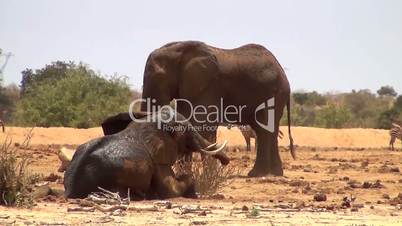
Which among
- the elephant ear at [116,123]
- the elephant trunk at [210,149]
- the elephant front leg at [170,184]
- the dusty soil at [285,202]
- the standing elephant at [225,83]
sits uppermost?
the standing elephant at [225,83]

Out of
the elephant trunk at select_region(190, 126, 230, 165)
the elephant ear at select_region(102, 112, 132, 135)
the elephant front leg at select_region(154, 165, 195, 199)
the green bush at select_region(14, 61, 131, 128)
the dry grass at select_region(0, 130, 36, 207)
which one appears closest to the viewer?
the dry grass at select_region(0, 130, 36, 207)

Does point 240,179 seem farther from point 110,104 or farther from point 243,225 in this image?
point 110,104

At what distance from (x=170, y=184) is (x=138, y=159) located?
2.31 feet

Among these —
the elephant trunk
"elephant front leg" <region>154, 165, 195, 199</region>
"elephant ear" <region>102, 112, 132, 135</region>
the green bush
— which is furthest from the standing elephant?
the green bush

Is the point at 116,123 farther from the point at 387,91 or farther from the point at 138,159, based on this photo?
the point at 387,91

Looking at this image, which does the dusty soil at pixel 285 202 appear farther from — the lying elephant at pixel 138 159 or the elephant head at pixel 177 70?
the elephant head at pixel 177 70

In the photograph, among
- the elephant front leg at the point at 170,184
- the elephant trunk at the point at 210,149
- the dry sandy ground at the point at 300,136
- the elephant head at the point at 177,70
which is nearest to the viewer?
the elephant front leg at the point at 170,184

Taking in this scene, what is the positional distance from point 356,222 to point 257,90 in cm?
883

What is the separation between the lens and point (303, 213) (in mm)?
9977

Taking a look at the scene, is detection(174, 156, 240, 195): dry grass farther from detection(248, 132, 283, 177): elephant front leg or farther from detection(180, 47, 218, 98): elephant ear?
detection(180, 47, 218, 98): elephant ear

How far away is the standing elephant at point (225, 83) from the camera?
56.9 ft

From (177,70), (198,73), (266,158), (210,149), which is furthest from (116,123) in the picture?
(266,158)

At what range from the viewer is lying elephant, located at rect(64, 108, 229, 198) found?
35.6ft

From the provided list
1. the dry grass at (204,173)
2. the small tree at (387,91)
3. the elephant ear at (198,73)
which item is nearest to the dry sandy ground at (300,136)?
the elephant ear at (198,73)
